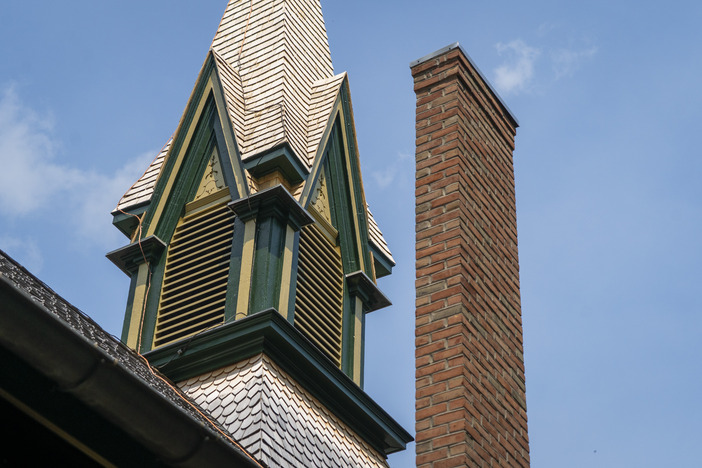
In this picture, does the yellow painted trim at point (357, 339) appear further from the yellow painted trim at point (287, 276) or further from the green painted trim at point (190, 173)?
the green painted trim at point (190, 173)

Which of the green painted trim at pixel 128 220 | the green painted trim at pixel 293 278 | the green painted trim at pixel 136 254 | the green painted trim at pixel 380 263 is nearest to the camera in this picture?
the green painted trim at pixel 293 278

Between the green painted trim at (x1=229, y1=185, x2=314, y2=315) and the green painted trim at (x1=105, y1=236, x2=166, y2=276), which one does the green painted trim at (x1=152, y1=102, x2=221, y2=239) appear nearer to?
the green painted trim at (x1=105, y1=236, x2=166, y2=276)

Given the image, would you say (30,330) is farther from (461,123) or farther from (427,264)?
(461,123)

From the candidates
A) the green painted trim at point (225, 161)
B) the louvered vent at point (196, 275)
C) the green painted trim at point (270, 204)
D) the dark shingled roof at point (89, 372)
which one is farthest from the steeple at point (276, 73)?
the dark shingled roof at point (89, 372)

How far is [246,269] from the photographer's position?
15.1 metres

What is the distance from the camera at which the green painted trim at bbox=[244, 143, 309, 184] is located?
16.2 metres

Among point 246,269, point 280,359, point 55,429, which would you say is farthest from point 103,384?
point 246,269

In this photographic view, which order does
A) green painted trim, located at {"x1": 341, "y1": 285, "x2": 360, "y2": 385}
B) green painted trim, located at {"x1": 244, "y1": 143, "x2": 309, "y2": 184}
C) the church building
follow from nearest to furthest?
the church building → green painted trim, located at {"x1": 341, "y1": 285, "x2": 360, "y2": 385} → green painted trim, located at {"x1": 244, "y1": 143, "x2": 309, "y2": 184}

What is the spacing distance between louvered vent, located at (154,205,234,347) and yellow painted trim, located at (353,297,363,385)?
6.99ft

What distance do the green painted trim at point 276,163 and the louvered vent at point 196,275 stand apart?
669 millimetres

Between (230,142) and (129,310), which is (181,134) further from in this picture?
(129,310)

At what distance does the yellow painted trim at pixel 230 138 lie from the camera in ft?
53.0

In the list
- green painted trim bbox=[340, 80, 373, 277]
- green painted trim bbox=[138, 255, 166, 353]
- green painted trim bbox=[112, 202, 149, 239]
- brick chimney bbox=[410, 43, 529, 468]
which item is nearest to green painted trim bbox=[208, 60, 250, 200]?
green painted trim bbox=[138, 255, 166, 353]

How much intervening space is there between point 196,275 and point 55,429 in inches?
397
